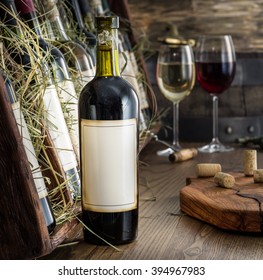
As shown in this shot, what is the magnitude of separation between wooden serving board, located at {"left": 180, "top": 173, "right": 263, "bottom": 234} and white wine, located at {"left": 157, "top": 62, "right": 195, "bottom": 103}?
23.0 inches

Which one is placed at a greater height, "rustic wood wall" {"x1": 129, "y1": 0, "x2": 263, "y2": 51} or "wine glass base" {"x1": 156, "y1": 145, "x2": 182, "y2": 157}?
"rustic wood wall" {"x1": 129, "y1": 0, "x2": 263, "y2": 51}

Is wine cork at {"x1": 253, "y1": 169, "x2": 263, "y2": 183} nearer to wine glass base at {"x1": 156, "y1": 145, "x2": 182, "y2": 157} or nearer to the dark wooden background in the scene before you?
wine glass base at {"x1": 156, "y1": 145, "x2": 182, "y2": 157}

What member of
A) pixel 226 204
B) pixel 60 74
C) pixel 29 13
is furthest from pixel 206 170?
pixel 29 13

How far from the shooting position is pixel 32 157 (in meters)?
1.16

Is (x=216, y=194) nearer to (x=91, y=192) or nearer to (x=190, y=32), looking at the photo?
(x=91, y=192)

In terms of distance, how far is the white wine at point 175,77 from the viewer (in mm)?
2072

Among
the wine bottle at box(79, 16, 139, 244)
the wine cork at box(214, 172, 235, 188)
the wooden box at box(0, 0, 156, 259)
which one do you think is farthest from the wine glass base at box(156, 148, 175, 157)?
the wooden box at box(0, 0, 156, 259)

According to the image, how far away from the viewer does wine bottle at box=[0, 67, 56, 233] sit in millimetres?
1146

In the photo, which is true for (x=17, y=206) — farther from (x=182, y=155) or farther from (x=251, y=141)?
(x=251, y=141)

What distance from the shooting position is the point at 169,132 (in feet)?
8.06

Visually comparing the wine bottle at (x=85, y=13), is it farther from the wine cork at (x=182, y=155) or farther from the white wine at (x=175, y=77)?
the wine cork at (x=182, y=155)

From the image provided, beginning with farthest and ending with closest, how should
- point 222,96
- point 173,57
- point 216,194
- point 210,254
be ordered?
point 222,96 < point 173,57 < point 216,194 < point 210,254

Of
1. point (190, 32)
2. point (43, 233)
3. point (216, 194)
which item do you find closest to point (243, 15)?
point (190, 32)

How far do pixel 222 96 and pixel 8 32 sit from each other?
1214 mm
